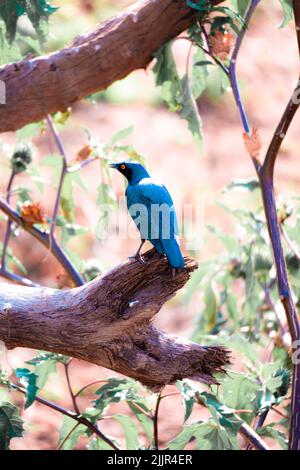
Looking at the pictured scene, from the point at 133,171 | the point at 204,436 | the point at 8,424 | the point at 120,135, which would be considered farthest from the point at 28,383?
the point at 120,135

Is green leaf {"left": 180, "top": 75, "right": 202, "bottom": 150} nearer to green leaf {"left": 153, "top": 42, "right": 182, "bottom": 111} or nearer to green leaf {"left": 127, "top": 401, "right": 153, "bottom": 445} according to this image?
green leaf {"left": 153, "top": 42, "right": 182, "bottom": 111}

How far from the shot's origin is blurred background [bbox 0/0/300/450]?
6711 mm

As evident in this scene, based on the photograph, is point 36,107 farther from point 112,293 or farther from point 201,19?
point 112,293

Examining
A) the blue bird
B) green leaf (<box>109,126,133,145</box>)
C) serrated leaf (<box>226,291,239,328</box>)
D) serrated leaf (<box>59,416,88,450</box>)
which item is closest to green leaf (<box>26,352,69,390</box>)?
serrated leaf (<box>59,416,88,450</box>)

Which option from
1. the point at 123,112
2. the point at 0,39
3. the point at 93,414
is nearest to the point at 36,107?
the point at 0,39

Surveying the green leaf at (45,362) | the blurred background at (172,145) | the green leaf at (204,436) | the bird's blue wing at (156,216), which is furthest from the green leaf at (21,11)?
the blurred background at (172,145)

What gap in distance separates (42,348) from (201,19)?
144cm

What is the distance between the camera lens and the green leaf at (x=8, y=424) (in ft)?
8.52

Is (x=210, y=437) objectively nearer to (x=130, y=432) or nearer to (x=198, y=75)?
(x=130, y=432)

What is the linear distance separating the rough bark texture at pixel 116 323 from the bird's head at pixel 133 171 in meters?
0.41

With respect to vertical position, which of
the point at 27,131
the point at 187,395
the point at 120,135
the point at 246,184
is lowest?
the point at 187,395

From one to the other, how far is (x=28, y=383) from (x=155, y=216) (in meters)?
0.67

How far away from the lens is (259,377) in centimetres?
319

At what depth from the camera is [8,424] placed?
2604 mm
